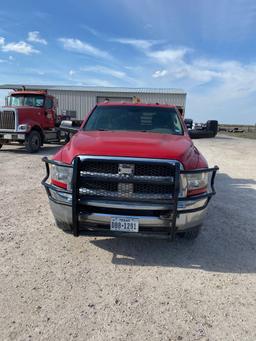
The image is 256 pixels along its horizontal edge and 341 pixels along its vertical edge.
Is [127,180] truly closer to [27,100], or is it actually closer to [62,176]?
[62,176]

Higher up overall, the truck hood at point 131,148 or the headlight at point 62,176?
the truck hood at point 131,148

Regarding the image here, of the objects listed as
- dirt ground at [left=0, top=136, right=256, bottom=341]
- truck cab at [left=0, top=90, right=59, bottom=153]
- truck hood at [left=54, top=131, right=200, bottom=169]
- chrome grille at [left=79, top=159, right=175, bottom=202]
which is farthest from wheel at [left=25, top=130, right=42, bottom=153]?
chrome grille at [left=79, top=159, right=175, bottom=202]

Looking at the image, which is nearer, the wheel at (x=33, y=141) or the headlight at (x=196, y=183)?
the headlight at (x=196, y=183)

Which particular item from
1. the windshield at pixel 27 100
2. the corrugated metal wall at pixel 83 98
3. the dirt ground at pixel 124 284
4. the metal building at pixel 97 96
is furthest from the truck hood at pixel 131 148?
the corrugated metal wall at pixel 83 98

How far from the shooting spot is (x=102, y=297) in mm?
2889

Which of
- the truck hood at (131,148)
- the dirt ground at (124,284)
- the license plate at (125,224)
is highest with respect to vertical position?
the truck hood at (131,148)

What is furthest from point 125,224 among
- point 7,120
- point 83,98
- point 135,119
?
point 83,98

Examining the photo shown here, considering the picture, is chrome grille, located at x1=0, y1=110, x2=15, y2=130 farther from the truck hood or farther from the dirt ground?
the truck hood

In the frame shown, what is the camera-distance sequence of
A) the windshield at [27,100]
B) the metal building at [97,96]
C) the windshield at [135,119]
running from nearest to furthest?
the windshield at [135,119] < the windshield at [27,100] < the metal building at [97,96]

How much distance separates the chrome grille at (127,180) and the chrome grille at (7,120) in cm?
1025

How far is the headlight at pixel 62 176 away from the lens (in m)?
3.36

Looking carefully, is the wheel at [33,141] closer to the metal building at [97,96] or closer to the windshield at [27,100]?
the windshield at [27,100]

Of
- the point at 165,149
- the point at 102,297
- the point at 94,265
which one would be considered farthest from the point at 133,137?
the point at 102,297

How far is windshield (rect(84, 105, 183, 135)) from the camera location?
4.76 metres
